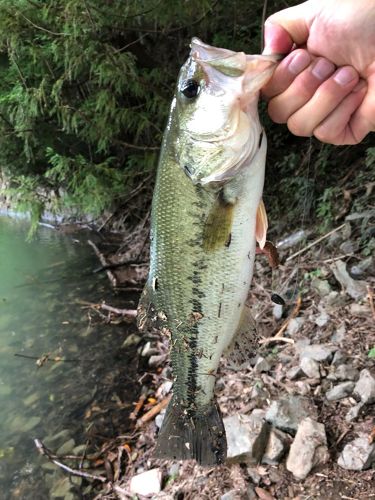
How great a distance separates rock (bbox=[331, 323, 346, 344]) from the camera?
377 cm

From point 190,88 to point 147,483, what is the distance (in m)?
3.22

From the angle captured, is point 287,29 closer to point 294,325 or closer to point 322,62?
point 322,62

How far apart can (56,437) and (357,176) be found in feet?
14.1

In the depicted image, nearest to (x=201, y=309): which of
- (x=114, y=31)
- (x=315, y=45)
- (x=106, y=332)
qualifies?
(x=315, y=45)

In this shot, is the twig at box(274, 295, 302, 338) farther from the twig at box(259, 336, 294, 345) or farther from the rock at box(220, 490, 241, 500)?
the rock at box(220, 490, 241, 500)

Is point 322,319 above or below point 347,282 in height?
below

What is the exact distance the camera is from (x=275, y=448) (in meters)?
3.15

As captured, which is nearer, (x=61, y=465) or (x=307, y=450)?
(x=307, y=450)

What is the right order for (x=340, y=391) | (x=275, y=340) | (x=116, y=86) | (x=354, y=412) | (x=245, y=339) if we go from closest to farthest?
(x=245, y=339) < (x=354, y=412) < (x=340, y=391) < (x=275, y=340) < (x=116, y=86)

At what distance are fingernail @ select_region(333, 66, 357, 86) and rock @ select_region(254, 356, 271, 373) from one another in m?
2.79

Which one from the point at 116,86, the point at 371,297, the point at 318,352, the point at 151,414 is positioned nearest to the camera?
the point at 318,352

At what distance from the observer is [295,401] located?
11.2ft

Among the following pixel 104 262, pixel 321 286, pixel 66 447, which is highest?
pixel 321 286

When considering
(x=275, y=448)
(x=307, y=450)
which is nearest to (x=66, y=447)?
(x=275, y=448)
